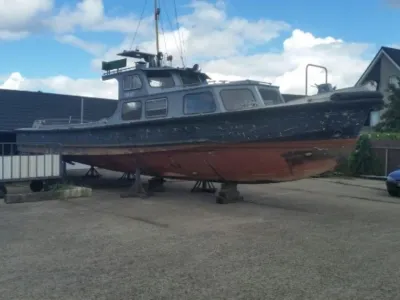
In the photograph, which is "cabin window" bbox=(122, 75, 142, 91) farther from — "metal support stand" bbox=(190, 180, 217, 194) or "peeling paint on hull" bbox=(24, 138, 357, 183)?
"metal support stand" bbox=(190, 180, 217, 194)

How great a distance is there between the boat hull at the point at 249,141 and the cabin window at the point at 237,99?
0.41 m

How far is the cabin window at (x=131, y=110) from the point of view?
12.3 m

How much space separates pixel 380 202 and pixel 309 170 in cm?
297

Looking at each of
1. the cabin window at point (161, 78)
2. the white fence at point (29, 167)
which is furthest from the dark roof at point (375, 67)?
the white fence at point (29, 167)

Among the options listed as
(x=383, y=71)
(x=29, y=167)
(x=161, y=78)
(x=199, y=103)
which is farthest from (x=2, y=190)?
(x=383, y=71)

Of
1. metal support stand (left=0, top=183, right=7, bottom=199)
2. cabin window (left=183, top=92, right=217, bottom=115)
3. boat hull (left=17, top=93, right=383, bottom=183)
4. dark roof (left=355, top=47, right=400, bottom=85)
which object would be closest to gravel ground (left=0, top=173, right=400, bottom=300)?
boat hull (left=17, top=93, right=383, bottom=183)

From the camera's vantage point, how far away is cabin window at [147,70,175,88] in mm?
12609

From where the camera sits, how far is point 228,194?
11.0m

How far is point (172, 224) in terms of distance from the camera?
841 centimetres


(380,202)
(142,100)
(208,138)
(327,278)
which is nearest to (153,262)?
(327,278)

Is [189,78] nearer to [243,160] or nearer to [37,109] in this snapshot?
[243,160]

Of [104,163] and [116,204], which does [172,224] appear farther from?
[104,163]

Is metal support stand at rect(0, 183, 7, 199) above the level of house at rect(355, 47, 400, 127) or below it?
below

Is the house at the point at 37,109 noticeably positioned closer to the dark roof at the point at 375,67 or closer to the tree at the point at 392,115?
the tree at the point at 392,115
